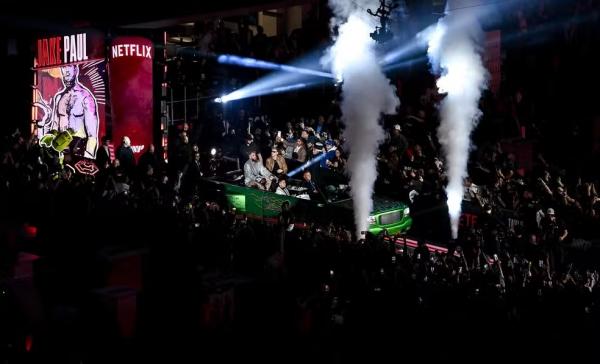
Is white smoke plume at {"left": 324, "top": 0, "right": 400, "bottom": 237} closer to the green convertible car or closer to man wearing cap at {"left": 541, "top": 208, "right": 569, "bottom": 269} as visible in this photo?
the green convertible car

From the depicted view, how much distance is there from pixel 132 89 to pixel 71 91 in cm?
307

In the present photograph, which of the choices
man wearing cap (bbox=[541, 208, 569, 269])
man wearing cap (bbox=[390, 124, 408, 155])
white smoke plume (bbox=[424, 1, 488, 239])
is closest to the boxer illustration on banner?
man wearing cap (bbox=[390, 124, 408, 155])

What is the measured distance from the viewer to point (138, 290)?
10.3m

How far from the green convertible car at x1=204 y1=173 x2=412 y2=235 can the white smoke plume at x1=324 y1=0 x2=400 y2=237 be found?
232cm

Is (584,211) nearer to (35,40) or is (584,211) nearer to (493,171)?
(493,171)

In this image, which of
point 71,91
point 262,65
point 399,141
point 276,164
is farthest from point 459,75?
point 71,91

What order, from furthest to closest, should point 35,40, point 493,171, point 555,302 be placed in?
1. point 35,40
2. point 493,171
3. point 555,302

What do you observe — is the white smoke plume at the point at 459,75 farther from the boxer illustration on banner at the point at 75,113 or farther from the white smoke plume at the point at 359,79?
the boxer illustration on banner at the point at 75,113

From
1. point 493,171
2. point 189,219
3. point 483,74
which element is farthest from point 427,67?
point 189,219

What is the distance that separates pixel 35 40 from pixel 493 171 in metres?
15.1

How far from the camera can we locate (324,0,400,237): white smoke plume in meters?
18.2

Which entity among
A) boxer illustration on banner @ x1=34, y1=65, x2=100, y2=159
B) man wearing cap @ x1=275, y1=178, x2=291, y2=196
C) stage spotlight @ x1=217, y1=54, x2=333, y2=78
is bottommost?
man wearing cap @ x1=275, y1=178, x2=291, y2=196

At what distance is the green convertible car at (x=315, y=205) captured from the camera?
14492 millimetres

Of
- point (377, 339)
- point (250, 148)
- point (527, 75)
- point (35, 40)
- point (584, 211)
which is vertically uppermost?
point (35, 40)
